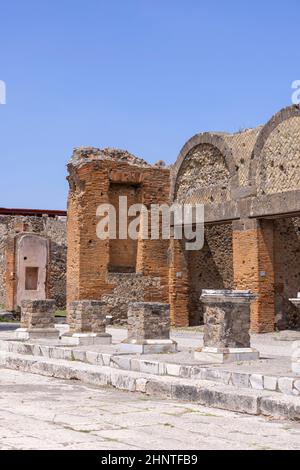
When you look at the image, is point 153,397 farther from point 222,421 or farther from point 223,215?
point 223,215

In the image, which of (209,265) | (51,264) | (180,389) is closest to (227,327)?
(180,389)

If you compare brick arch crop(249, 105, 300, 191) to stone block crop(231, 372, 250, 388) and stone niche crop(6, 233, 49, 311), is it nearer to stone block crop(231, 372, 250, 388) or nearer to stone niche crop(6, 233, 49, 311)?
stone block crop(231, 372, 250, 388)

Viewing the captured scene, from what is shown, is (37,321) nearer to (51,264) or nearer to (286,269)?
(286,269)

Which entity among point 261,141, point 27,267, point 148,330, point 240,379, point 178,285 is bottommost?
point 240,379

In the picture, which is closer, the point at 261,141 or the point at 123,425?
the point at 123,425

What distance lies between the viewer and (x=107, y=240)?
59.6ft

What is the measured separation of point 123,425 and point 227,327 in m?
3.86

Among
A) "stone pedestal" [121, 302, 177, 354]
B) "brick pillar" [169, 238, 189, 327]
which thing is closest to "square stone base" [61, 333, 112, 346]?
"stone pedestal" [121, 302, 177, 354]

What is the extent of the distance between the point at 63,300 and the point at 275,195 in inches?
602

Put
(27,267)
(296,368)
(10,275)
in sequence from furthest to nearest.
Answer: (27,267), (10,275), (296,368)

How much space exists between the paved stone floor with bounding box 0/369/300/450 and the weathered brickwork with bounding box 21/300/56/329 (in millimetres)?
5926

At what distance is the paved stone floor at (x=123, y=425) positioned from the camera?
4859 mm

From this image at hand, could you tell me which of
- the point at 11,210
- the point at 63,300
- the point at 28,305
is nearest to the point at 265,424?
the point at 28,305

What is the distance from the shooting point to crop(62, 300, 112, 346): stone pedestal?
A: 12.7 metres
